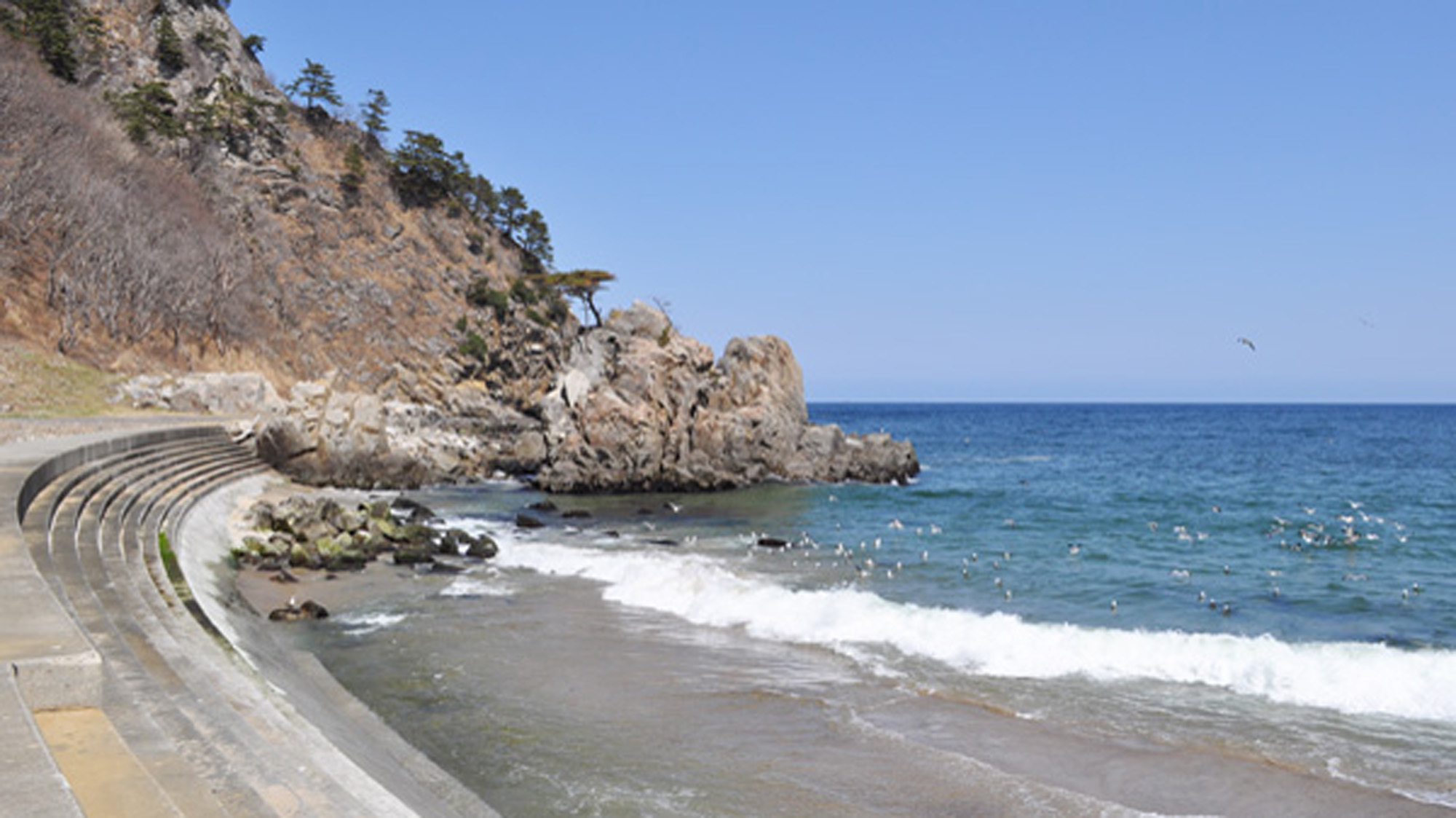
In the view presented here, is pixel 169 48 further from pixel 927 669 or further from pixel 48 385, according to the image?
pixel 927 669

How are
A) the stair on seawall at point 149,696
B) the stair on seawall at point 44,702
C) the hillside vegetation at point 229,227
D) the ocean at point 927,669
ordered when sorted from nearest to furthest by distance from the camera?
the stair on seawall at point 44,702 → the stair on seawall at point 149,696 → the ocean at point 927,669 → the hillside vegetation at point 229,227

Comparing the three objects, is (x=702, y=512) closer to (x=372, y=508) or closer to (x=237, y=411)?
(x=372, y=508)

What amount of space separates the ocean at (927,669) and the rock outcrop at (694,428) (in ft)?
30.4

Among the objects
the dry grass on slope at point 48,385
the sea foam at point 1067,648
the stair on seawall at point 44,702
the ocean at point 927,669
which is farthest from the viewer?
the dry grass on slope at point 48,385

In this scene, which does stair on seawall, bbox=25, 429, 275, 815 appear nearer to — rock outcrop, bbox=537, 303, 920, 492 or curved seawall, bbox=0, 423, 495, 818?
curved seawall, bbox=0, 423, 495, 818

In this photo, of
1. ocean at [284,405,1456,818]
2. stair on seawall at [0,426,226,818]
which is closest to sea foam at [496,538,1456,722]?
ocean at [284,405,1456,818]

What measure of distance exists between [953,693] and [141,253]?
48.6 metres

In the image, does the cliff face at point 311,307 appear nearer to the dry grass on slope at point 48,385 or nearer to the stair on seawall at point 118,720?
the dry grass on slope at point 48,385

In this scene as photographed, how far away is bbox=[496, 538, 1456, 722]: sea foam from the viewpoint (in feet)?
40.2

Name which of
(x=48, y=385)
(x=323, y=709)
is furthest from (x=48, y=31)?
(x=323, y=709)

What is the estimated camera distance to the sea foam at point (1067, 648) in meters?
12.3

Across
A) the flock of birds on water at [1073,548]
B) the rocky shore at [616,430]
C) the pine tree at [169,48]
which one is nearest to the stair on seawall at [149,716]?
the flock of birds on water at [1073,548]

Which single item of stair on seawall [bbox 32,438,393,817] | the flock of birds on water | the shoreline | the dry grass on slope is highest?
the dry grass on slope

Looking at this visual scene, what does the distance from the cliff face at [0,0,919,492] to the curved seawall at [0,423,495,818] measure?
22.7 meters
